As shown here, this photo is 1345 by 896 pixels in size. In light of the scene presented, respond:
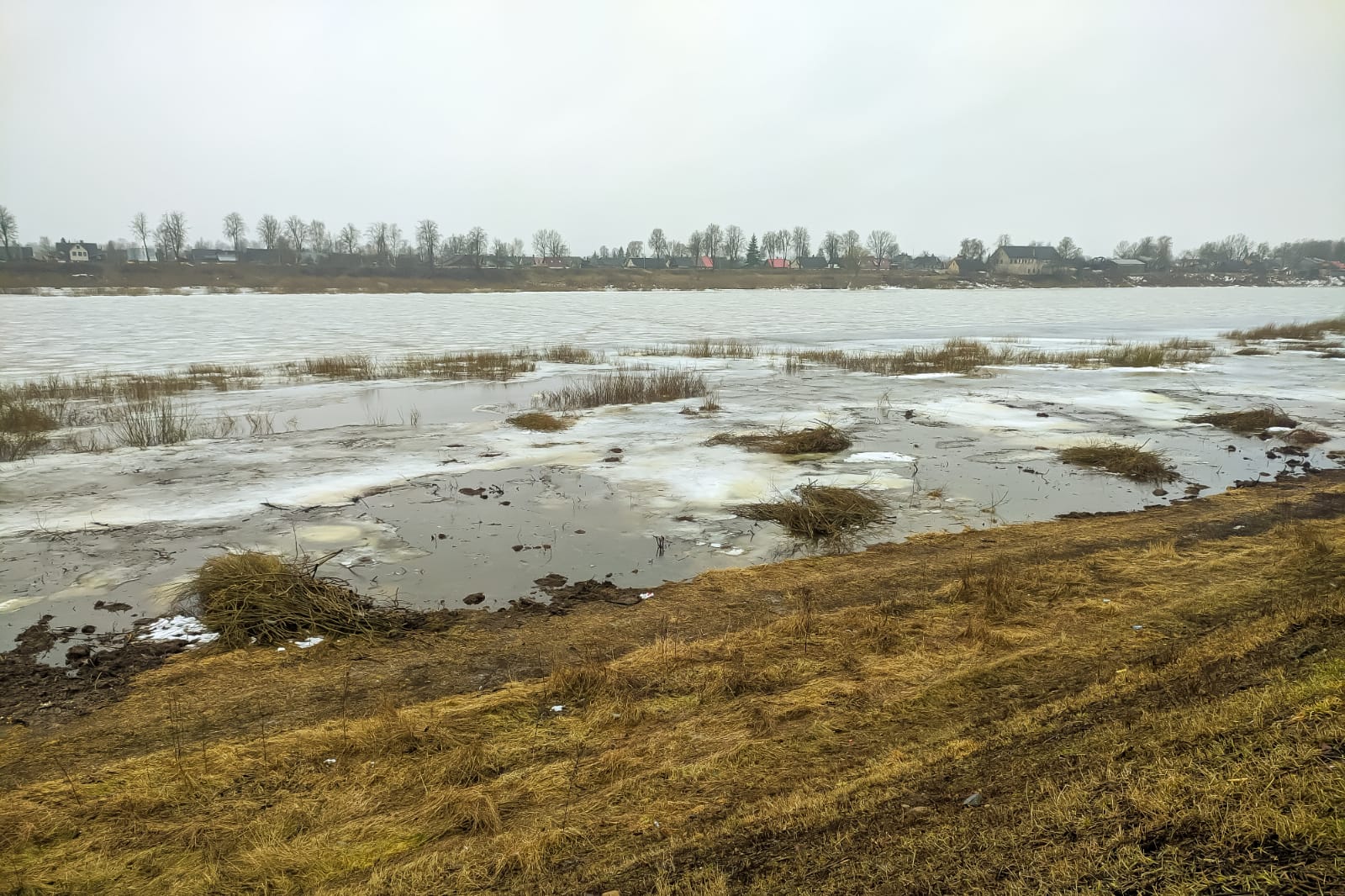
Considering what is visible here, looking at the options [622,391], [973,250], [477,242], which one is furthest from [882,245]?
[622,391]

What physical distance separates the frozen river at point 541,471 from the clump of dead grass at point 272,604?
525 millimetres

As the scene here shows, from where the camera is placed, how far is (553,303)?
6688 cm

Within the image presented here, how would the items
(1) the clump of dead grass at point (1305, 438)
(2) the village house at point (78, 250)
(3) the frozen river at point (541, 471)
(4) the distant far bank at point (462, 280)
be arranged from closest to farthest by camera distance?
(3) the frozen river at point (541, 471) → (1) the clump of dead grass at point (1305, 438) → (4) the distant far bank at point (462, 280) → (2) the village house at point (78, 250)

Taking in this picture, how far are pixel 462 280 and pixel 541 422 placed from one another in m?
82.7

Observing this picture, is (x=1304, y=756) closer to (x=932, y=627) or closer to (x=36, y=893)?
(x=932, y=627)

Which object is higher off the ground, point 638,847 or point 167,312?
point 167,312

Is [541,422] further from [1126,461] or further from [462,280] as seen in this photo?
[462,280]

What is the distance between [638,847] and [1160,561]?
6464mm

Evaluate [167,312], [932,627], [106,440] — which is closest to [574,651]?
[932,627]

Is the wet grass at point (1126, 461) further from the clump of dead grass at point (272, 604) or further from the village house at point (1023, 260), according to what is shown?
the village house at point (1023, 260)

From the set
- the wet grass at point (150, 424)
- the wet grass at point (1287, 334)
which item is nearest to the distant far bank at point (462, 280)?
the wet grass at point (1287, 334)

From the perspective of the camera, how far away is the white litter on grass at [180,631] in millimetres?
6340

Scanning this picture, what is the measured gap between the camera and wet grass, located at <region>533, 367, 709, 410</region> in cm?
1875

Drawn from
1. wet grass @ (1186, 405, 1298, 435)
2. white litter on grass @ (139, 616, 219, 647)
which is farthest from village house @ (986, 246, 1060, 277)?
white litter on grass @ (139, 616, 219, 647)
